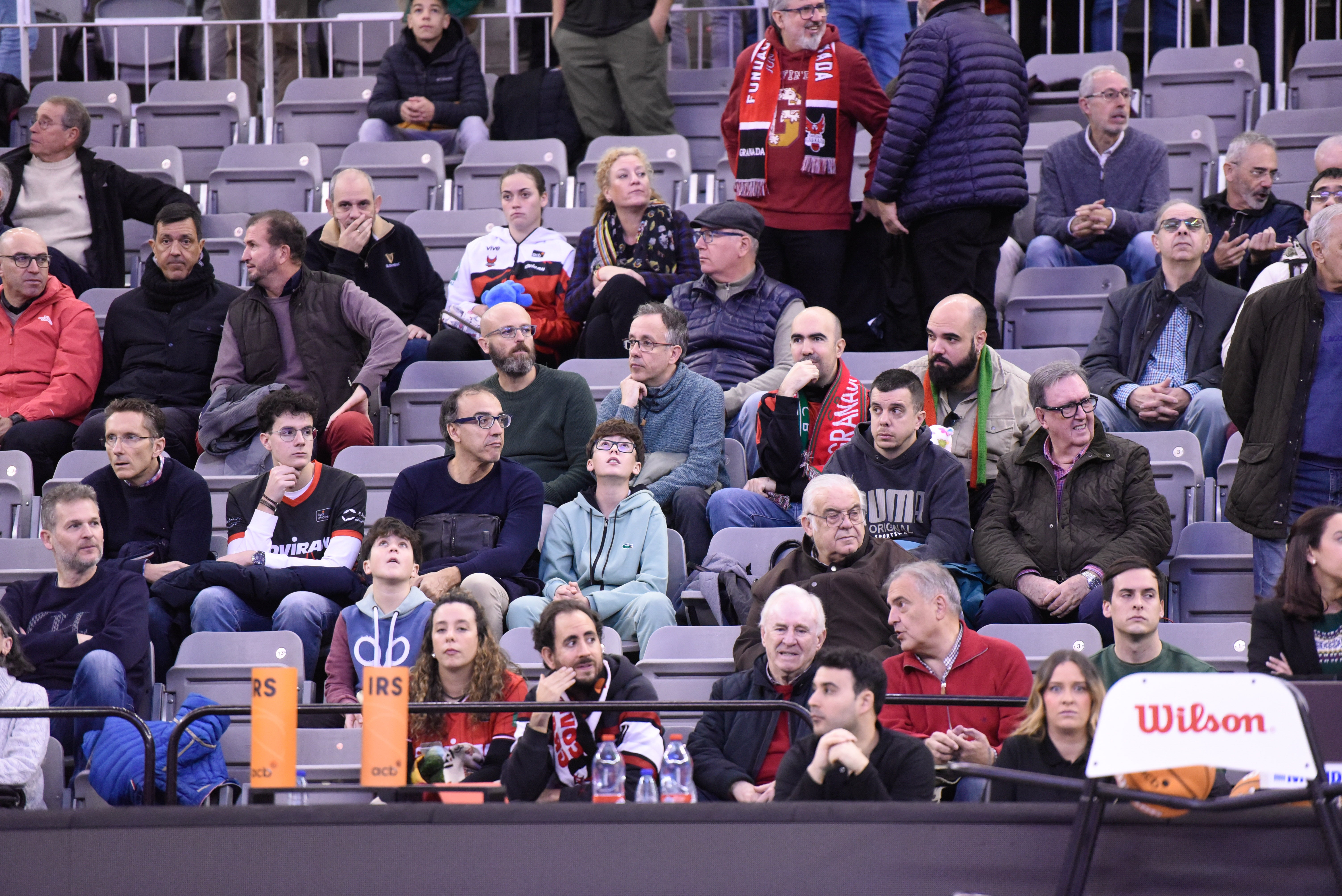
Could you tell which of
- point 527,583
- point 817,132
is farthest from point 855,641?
point 817,132

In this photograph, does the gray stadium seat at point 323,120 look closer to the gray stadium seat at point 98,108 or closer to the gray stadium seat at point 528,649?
the gray stadium seat at point 98,108

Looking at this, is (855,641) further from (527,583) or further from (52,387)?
(52,387)

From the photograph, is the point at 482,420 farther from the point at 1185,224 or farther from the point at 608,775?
the point at 1185,224

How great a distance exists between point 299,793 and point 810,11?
4108mm

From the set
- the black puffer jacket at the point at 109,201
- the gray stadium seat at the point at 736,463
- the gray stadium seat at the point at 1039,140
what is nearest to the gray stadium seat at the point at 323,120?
the black puffer jacket at the point at 109,201

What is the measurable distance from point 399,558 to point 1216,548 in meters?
2.65

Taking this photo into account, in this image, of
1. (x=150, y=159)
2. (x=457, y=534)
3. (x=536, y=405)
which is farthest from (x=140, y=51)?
(x=457, y=534)

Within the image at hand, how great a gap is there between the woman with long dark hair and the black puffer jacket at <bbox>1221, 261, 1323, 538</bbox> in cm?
357

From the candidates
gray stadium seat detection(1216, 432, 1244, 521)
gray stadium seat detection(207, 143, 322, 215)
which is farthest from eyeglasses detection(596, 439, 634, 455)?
gray stadium seat detection(207, 143, 322, 215)

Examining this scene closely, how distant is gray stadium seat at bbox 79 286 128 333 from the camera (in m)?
7.27

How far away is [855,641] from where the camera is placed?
15.9 ft

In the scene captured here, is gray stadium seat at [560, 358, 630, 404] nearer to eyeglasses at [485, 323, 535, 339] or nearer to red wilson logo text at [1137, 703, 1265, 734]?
eyeglasses at [485, 323, 535, 339]

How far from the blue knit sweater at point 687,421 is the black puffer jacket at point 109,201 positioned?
2.80m

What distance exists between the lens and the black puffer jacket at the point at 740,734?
434 cm
